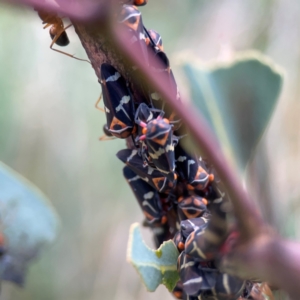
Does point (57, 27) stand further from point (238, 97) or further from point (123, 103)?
point (238, 97)

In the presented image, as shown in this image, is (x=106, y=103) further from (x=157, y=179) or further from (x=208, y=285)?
(x=208, y=285)

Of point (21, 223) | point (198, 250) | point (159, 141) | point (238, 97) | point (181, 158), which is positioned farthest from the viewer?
point (21, 223)

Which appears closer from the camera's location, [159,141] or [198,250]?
[198,250]

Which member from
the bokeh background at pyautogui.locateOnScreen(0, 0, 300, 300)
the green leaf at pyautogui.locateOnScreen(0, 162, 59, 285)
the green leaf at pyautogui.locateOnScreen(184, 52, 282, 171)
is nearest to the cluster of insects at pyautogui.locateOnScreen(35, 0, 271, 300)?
the green leaf at pyautogui.locateOnScreen(184, 52, 282, 171)

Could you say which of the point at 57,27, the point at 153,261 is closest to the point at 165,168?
the point at 153,261

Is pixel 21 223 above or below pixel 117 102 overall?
below

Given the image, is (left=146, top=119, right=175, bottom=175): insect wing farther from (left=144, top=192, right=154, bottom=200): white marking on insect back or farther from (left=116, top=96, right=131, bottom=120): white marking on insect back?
(left=144, top=192, right=154, bottom=200): white marking on insect back

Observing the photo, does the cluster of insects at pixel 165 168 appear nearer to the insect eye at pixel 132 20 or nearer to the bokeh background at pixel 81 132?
the insect eye at pixel 132 20
